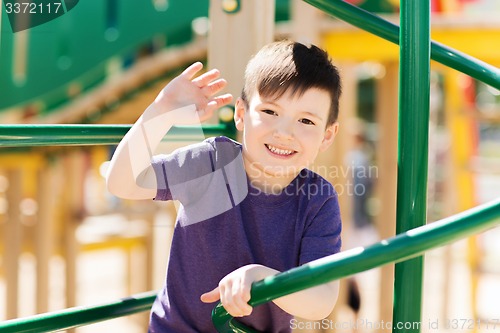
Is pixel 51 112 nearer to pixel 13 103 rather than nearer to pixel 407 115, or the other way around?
pixel 13 103

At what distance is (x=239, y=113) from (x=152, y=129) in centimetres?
16

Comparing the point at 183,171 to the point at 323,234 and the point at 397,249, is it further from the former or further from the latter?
the point at 397,249

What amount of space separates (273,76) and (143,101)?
169 cm

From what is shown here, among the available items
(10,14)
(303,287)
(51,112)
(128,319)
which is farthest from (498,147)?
(303,287)

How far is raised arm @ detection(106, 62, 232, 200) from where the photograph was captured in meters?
0.95

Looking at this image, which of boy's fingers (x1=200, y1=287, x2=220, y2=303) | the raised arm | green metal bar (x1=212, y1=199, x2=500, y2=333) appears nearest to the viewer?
green metal bar (x1=212, y1=199, x2=500, y2=333)

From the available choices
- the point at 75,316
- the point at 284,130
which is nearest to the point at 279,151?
the point at 284,130

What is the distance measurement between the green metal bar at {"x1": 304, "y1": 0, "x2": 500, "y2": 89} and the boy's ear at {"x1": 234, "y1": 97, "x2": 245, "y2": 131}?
0.19 metres

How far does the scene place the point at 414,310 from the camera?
30.0 inches

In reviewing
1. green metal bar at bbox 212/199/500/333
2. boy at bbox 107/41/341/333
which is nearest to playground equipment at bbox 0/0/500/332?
green metal bar at bbox 212/199/500/333

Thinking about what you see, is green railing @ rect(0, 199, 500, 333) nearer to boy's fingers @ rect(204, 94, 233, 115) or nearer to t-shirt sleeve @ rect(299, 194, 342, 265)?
t-shirt sleeve @ rect(299, 194, 342, 265)

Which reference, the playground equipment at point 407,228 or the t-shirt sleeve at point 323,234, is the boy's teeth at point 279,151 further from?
the playground equipment at point 407,228

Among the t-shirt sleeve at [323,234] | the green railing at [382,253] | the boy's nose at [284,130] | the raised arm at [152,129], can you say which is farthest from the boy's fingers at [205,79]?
the green railing at [382,253]

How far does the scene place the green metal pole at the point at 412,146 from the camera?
765mm
